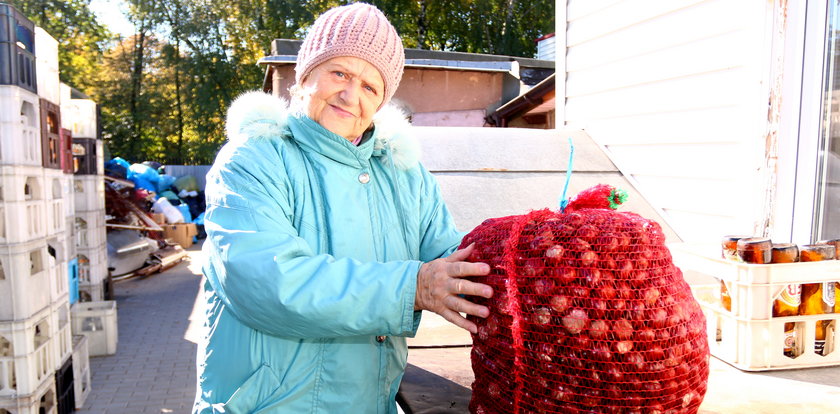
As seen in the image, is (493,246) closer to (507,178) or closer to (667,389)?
(667,389)

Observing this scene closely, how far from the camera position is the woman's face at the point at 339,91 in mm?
1587

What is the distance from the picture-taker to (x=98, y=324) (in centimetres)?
578

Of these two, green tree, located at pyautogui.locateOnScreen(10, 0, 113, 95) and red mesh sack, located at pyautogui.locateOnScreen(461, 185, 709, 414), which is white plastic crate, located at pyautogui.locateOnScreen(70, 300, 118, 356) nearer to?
red mesh sack, located at pyautogui.locateOnScreen(461, 185, 709, 414)

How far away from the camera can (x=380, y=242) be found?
1.59 meters

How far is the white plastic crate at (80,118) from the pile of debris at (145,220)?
10.0 ft

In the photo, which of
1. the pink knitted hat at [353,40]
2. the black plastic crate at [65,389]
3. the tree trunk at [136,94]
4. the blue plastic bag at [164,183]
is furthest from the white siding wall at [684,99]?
the tree trunk at [136,94]

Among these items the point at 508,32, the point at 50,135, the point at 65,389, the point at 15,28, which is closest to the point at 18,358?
the point at 65,389

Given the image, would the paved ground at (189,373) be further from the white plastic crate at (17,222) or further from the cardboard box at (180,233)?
the white plastic crate at (17,222)

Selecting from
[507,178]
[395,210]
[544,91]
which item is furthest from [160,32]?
[395,210]

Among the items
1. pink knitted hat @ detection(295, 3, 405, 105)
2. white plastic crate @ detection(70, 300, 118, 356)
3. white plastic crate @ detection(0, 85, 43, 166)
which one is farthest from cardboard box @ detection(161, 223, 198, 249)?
pink knitted hat @ detection(295, 3, 405, 105)

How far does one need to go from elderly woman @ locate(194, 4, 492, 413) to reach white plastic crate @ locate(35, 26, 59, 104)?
3.06 meters

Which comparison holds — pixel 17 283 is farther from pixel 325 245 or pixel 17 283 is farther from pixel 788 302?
pixel 788 302

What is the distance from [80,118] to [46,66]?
8.90 feet

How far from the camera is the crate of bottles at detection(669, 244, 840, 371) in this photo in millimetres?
2023
